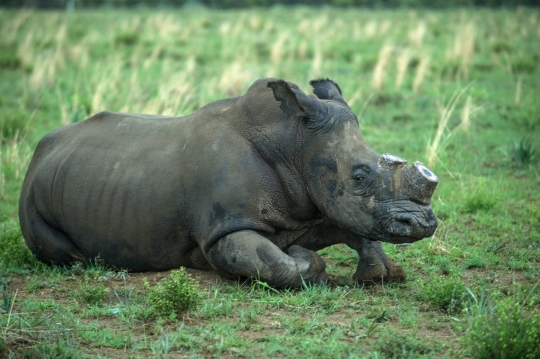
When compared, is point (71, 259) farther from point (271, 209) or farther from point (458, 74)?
point (458, 74)

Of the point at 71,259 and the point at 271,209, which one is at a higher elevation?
the point at 271,209

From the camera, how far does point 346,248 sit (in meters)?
7.09

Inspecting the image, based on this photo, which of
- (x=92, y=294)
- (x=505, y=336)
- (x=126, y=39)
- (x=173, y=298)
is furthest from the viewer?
(x=126, y=39)

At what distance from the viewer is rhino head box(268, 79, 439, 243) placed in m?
5.31

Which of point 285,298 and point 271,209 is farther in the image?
point 271,209

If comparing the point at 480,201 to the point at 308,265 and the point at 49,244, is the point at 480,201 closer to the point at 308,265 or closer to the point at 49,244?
the point at 308,265

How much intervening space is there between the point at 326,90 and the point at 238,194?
1.38 metres

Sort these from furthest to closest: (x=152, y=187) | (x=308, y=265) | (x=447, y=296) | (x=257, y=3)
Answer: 1. (x=257, y=3)
2. (x=152, y=187)
3. (x=308, y=265)
4. (x=447, y=296)

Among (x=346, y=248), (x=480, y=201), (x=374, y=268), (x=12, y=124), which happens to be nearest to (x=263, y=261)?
(x=374, y=268)

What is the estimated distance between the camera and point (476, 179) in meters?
8.77

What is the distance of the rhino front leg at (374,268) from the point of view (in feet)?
19.0

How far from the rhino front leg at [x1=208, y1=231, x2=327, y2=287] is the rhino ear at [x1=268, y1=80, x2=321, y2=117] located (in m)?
1.02

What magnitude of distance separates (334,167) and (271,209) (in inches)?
24.0

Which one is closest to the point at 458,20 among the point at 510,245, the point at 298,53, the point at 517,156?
the point at 298,53
